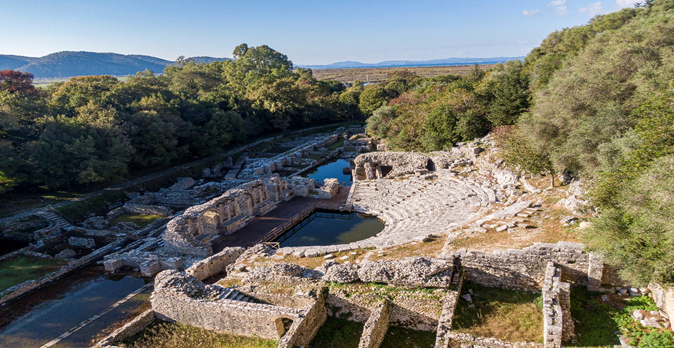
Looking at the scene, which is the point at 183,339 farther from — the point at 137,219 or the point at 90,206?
the point at 90,206

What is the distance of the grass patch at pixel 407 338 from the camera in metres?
12.2

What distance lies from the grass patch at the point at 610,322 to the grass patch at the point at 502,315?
3.81 feet

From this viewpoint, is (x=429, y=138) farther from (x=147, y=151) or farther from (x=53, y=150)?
(x=53, y=150)

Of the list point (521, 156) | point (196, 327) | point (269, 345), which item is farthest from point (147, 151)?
point (521, 156)

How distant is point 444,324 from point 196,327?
9.66m

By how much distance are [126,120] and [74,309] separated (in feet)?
87.8

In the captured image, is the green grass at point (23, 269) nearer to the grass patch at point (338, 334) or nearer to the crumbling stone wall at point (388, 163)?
the grass patch at point (338, 334)

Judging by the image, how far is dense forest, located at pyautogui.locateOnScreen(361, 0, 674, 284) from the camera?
10328 millimetres

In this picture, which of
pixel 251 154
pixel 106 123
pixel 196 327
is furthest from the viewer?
pixel 251 154

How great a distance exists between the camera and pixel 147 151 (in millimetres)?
39562

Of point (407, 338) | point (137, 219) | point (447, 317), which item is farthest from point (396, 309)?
point (137, 219)

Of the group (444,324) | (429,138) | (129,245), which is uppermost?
(429,138)

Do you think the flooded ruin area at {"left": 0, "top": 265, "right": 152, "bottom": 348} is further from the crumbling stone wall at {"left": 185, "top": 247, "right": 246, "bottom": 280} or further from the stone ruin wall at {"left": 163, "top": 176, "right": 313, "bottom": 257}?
the stone ruin wall at {"left": 163, "top": 176, "right": 313, "bottom": 257}

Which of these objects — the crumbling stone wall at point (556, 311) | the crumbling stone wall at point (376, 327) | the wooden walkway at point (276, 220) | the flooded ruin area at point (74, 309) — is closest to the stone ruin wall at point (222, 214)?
the wooden walkway at point (276, 220)
